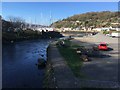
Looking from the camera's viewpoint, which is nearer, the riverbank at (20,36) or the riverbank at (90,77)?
the riverbank at (90,77)

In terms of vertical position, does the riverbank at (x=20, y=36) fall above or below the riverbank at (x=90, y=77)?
above

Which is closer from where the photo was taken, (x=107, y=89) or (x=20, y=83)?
(x=107, y=89)

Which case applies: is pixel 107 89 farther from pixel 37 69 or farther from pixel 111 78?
pixel 37 69

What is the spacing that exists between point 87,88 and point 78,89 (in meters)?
0.61

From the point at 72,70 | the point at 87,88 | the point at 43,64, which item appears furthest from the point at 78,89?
the point at 43,64

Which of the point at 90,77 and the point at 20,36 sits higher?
the point at 20,36

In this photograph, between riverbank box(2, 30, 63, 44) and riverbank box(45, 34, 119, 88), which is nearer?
riverbank box(45, 34, 119, 88)

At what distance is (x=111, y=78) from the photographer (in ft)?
72.4

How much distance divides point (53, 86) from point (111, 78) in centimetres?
508

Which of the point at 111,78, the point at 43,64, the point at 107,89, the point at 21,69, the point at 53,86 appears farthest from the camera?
the point at 43,64

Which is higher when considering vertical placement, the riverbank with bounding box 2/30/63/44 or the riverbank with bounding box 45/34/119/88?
the riverbank with bounding box 2/30/63/44

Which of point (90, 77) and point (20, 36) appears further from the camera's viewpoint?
point (20, 36)

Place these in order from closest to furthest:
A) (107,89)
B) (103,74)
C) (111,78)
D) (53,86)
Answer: (107,89) → (53,86) → (111,78) → (103,74)

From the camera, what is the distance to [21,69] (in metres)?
32.5
